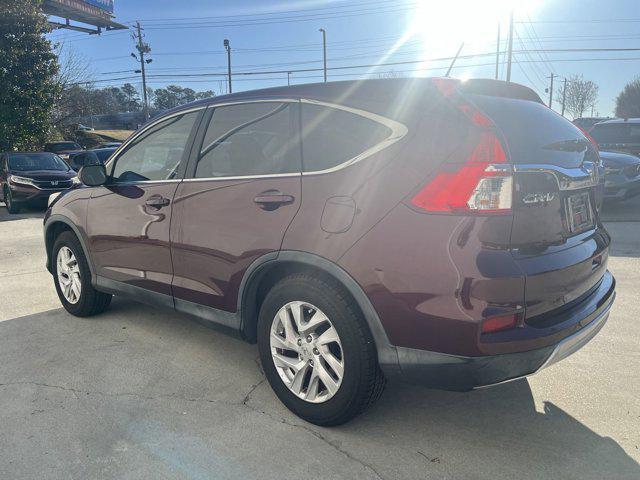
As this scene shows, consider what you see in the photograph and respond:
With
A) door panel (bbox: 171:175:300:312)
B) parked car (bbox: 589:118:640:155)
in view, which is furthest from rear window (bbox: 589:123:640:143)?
door panel (bbox: 171:175:300:312)

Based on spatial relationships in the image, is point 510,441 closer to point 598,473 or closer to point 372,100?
point 598,473

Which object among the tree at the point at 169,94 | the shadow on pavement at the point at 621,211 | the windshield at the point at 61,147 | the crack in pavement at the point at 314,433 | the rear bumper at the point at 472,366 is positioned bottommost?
the crack in pavement at the point at 314,433

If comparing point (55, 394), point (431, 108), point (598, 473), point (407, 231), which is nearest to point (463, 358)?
point (407, 231)

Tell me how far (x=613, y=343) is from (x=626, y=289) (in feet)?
4.83

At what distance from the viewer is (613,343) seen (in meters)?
3.60

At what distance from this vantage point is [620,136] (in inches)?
442

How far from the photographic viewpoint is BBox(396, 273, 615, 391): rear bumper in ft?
6.98

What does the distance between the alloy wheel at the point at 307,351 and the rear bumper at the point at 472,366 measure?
36cm

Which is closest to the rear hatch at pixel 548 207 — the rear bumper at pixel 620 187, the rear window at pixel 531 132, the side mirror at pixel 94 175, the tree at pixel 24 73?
the rear window at pixel 531 132

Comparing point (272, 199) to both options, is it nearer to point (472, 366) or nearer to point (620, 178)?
point (472, 366)

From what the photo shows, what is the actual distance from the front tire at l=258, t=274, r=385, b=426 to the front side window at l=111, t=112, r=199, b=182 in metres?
1.30

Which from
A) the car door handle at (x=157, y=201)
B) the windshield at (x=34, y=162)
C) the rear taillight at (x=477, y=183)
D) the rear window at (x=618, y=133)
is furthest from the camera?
the windshield at (x=34, y=162)

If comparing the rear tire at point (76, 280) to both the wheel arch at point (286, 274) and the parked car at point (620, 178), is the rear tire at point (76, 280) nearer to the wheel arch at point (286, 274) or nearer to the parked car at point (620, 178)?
the wheel arch at point (286, 274)

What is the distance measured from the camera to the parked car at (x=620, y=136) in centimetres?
1096
